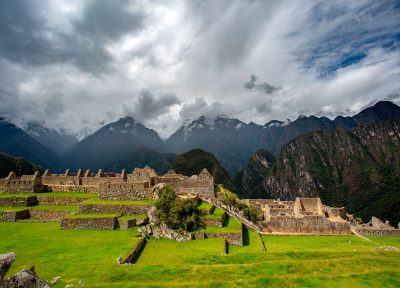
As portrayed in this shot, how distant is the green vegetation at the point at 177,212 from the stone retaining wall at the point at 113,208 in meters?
3.94

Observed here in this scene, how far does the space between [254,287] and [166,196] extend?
18644mm

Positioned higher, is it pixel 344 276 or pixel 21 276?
pixel 21 276

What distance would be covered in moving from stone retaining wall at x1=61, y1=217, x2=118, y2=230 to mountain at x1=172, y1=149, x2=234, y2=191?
112 m

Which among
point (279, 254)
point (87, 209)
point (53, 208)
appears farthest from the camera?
point (53, 208)

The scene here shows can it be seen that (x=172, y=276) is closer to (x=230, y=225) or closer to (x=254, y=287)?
(x=254, y=287)

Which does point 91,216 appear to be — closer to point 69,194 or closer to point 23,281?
point 69,194

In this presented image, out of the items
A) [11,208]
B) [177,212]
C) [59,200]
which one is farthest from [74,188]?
[177,212]

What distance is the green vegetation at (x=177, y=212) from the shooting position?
31.1 m

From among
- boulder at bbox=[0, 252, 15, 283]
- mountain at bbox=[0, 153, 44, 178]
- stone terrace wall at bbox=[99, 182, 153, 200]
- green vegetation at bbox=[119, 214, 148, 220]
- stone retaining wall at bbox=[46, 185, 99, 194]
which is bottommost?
boulder at bbox=[0, 252, 15, 283]

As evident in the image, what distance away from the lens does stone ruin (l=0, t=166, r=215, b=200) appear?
39.1m

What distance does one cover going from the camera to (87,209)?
35.3m

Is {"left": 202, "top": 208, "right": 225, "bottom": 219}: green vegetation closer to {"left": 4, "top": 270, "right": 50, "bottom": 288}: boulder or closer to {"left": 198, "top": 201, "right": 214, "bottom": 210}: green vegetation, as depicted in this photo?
{"left": 198, "top": 201, "right": 214, "bottom": 210}: green vegetation

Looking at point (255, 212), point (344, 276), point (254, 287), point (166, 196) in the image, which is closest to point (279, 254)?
point (344, 276)

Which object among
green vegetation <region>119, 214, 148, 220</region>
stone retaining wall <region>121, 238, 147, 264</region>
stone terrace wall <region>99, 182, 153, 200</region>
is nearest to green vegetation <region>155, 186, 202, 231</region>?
green vegetation <region>119, 214, 148, 220</region>
